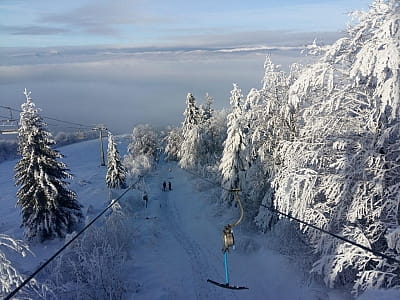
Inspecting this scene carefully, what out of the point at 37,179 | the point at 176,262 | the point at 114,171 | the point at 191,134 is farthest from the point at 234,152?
the point at 191,134

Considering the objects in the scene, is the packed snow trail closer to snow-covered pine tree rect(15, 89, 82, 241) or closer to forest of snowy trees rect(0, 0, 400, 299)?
forest of snowy trees rect(0, 0, 400, 299)

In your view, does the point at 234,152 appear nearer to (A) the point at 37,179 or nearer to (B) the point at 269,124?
(B) the point at 269,124

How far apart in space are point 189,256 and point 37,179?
10.8 meters

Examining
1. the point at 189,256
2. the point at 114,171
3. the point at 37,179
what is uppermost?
the point at 37,179

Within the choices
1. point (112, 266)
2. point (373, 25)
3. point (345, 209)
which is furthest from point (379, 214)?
point (112, 266)

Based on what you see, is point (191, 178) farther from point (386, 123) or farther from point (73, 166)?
point (386, 123)

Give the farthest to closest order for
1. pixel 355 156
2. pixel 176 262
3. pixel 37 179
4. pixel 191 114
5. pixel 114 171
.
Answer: pixel 191 114, pixel 114 171, pixel 37 179, pixel 176 262, pixel 355 156

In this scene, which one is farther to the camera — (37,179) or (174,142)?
(174,142)

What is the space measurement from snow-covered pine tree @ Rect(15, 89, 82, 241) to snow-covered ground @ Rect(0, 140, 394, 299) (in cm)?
119

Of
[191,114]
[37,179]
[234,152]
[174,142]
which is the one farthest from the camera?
[174,142]

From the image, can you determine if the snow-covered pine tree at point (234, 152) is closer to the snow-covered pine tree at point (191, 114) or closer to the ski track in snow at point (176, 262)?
the ski track in snow at point (176, 262)

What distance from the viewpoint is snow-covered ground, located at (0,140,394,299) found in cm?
1733

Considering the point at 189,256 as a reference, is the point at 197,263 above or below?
above

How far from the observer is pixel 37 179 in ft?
78.7
